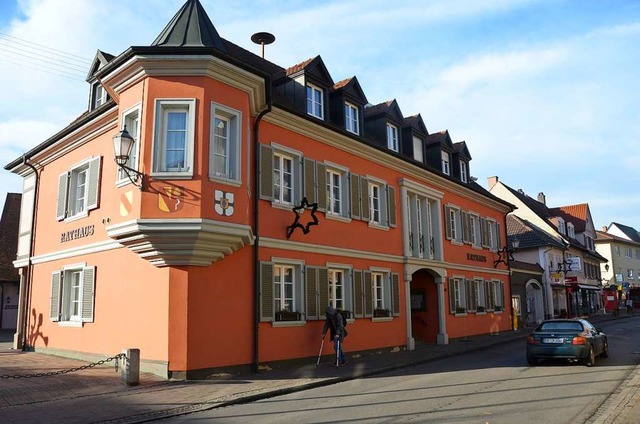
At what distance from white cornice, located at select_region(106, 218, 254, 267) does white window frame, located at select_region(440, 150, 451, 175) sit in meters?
14.8

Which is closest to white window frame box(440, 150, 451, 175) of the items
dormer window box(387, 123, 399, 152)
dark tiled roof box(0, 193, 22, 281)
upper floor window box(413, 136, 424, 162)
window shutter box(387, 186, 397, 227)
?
upper floor window box(413, 136, 424, 162)

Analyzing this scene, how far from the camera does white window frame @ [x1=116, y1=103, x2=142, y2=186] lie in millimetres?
12648

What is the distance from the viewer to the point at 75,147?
17.6 m

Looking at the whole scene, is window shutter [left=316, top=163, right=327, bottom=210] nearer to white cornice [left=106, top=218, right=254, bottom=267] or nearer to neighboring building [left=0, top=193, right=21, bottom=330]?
white cornice [left=106, top=218, right=254, bottom=267]

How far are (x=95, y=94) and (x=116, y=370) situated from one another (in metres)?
9.25

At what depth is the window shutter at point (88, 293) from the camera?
15.3m

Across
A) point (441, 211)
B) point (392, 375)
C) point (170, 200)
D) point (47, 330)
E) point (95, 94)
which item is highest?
point (95, 94)

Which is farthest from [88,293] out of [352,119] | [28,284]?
[352,119]

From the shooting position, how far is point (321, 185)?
16.9 m

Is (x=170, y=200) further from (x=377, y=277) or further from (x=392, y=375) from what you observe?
(x=377, y=277)

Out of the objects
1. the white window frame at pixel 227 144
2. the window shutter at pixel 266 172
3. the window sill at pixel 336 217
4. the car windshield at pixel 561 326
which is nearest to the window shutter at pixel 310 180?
the window sill at pixel 336 217

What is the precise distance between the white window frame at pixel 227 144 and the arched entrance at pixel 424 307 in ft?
40.0

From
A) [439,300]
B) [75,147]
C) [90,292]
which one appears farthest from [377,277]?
[75,147]

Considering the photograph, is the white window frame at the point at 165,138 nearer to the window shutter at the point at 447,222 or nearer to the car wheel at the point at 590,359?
the car wheel at the point at 590,359
